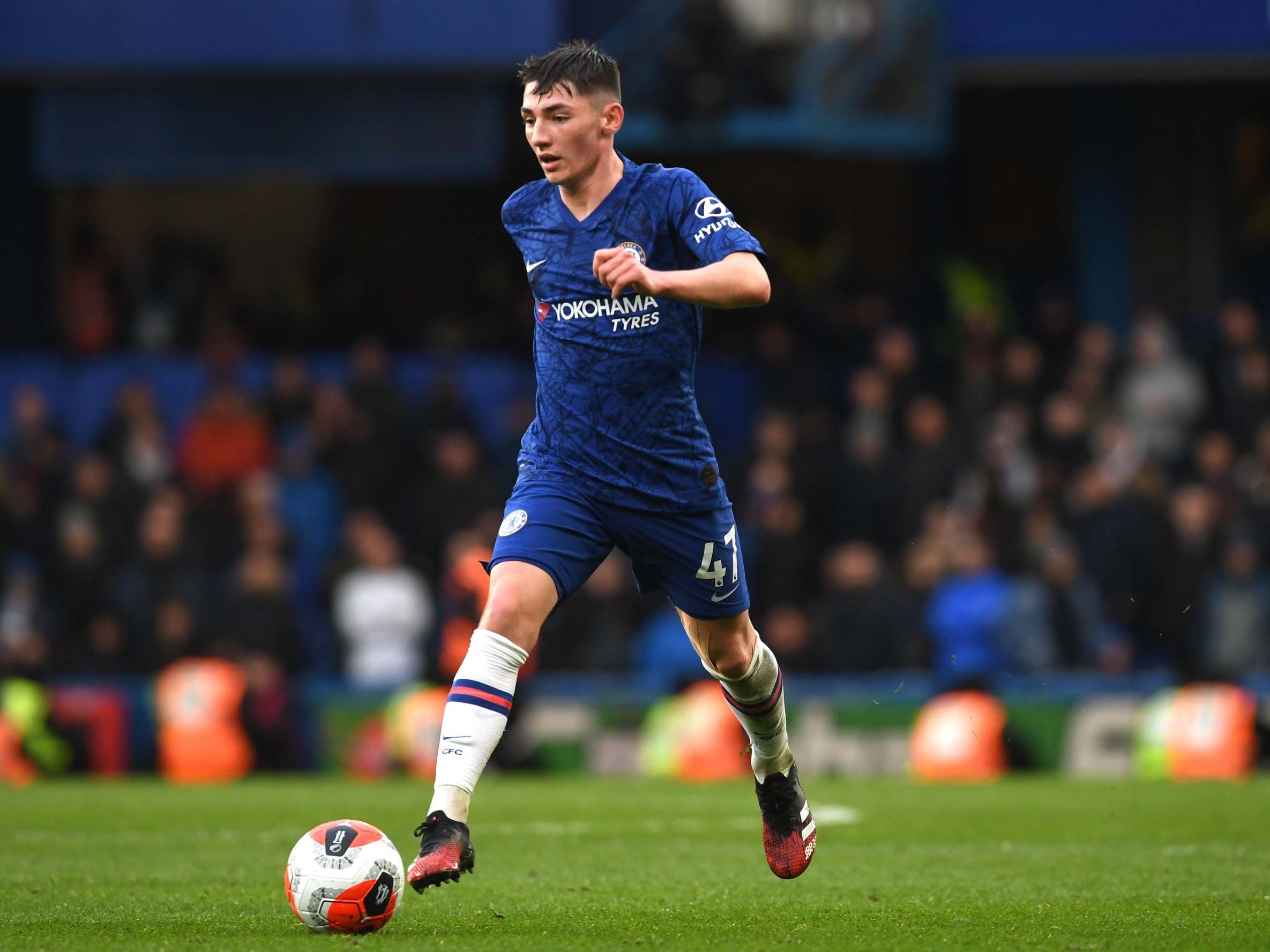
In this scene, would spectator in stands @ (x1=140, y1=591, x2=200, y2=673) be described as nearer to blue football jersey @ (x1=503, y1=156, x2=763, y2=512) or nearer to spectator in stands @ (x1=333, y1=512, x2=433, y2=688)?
spectator in stands @ (x1=333, y1=512, x2=433, y2=688)

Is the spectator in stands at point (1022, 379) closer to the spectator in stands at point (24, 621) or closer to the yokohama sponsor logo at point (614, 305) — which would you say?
the spectator in stands at point (24, 621)

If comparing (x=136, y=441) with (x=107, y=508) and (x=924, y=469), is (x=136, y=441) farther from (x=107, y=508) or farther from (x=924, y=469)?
(x=924, y=469)

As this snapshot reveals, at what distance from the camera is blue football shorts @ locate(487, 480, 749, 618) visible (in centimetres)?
618

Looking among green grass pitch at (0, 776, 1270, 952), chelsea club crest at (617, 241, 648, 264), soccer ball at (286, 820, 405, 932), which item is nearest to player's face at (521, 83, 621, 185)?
chelsea club crest at (617, 241, 648, 264)

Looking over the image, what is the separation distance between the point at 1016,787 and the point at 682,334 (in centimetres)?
686

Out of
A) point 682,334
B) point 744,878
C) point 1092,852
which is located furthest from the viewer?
point 1092,852

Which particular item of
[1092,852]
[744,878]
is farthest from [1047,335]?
[744,878]

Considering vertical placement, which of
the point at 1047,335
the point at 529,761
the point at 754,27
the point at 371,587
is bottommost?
the point at 529,761

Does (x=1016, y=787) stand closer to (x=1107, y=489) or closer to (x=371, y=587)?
(x=1107, y=489)

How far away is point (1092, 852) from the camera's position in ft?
27.1

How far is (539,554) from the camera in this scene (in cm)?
614

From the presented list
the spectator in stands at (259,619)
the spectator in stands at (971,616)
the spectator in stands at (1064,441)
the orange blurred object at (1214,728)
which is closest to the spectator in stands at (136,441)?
the spectator in stands at (259,619)

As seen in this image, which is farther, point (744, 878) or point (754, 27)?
point (754, 27)

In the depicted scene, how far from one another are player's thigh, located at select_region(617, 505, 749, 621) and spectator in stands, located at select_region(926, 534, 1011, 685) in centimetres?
788
